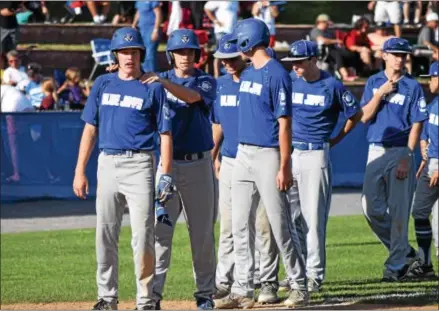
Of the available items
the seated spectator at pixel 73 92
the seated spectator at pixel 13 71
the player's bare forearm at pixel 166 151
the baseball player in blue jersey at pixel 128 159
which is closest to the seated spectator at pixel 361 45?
the seated spectator at pixel 73 92

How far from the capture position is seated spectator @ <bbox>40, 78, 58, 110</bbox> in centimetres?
2159

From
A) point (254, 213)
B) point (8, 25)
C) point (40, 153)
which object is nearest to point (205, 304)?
point (254, 213)

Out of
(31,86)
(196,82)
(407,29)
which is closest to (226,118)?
(196,82)

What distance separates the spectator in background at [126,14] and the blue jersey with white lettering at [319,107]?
1566 centimetres

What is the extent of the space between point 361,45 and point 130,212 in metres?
17.5

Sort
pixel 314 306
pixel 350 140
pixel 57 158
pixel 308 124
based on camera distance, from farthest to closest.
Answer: pixel 350 140
pixel 57 158
pixel 308 124
pixel 314 306

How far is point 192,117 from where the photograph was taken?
1012 cm

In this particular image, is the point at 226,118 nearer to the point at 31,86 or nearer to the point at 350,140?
the point at 350,140

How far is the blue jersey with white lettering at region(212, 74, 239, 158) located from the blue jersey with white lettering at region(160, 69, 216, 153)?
663 mm

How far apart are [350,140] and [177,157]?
1128 centimetres

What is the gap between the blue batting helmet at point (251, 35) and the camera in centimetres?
989

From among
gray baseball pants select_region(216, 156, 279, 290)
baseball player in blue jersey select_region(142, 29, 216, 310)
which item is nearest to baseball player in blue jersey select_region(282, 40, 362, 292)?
gray baseball pants select_region(216, 156, 279, 290)

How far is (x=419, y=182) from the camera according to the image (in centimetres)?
1288

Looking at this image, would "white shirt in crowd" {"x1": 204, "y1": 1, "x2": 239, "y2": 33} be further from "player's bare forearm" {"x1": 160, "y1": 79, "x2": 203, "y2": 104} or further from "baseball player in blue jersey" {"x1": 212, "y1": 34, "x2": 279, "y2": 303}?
"player's bare forearm" {"x1": 160, "y1": 79, "x2": 203, "y2": 104}
